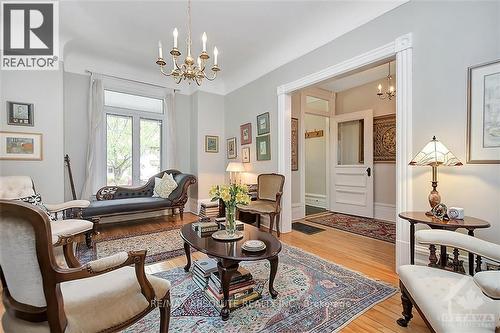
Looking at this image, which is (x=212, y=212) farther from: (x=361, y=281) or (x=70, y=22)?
(x=70, y=22)

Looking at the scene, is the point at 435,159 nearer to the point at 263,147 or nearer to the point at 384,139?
the point at 263,147

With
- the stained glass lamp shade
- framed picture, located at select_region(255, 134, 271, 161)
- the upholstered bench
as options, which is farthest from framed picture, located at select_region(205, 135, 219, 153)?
the stained glass lamp shade

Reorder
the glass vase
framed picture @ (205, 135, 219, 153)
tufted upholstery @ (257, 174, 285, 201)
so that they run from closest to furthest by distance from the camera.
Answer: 1. the glass vase
2. tufted upholstery @ (257, 174, 285, 201)
3. framed picture @ (205, 135, 219, 153)

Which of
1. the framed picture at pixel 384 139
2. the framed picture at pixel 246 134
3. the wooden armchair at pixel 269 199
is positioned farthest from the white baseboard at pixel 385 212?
the framed picture at pixel 246 134

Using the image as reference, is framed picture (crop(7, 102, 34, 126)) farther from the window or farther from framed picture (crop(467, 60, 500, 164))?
framed picture (crop(467, 60, 500, 164))

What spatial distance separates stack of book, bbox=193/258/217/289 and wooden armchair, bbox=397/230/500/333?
145 centimetres

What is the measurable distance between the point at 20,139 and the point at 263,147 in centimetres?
364

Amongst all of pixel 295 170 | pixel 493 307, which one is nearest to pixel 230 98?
pixel 295 170

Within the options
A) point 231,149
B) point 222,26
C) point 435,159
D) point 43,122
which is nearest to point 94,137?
point 43,122

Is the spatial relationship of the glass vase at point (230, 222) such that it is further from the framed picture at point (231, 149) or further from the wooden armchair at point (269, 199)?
the framed picture at point (231, 149)

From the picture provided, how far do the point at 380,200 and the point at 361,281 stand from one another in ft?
9.47

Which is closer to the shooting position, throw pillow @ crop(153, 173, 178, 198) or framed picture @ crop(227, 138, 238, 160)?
throw pillow @ crop(153, 173, 178, 198)

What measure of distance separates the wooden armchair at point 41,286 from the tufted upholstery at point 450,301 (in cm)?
150

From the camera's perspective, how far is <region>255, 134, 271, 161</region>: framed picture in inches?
161
